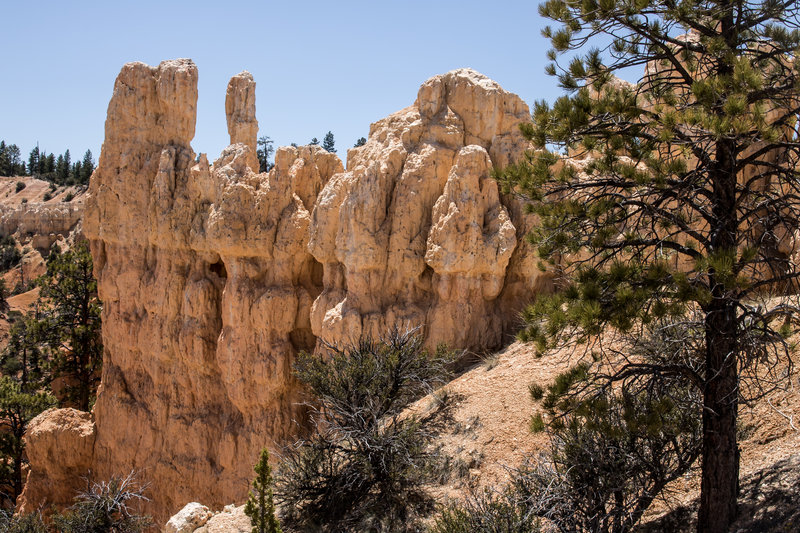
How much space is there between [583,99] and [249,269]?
11.7m

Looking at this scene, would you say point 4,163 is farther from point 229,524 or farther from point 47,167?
point 229,524

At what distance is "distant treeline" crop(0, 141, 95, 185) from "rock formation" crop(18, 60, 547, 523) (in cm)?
5208

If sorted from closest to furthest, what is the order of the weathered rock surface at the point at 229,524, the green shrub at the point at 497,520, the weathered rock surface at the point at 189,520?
the green shrub at the point at 497,520
the weathered rock surface at the point at 229,524
the weathered rock surface at the point at 189,520

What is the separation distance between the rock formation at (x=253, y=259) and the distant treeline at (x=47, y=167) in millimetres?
52082

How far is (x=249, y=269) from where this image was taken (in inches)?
646

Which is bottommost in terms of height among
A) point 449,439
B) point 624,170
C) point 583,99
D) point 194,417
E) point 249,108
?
point 194,417

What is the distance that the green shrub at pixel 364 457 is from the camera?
366 inches

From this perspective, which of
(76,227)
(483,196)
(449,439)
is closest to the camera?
(449,439)

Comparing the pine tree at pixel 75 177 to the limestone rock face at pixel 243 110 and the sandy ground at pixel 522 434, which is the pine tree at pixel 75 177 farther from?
the sandy ground at pixel 522 434

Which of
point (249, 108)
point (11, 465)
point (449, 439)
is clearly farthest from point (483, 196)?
point (11, 465)

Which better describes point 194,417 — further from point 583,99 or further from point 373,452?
point 583,99

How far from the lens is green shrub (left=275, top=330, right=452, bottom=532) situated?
30.5 feet

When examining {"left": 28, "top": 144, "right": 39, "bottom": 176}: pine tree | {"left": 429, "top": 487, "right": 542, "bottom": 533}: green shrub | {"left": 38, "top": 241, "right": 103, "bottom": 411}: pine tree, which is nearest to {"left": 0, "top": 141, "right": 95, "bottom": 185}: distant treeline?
{"left": 28, "top": 144, "right": 39, "bottom": 176}: pine tree

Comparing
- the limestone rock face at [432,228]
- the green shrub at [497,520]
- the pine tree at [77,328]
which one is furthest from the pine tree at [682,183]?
the pine tree at [77,328]
